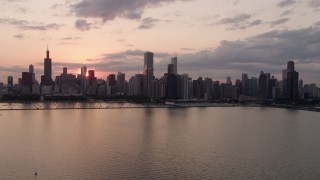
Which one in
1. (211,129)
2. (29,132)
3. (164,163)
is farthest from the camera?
(211,129)

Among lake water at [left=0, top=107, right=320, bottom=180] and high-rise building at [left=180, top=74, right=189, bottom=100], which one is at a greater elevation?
high-rise building at [left=180, top=74, right=189, bottom=100]

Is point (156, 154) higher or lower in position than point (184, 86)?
lower

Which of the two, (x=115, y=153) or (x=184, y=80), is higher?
(x=184, y=80)

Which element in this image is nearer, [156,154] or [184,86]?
[156,154]

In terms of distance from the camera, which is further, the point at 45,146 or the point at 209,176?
the point at 45,146

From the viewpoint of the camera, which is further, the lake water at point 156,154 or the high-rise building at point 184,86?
the high-rise building at point 184,86

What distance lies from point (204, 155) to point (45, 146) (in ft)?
43.4

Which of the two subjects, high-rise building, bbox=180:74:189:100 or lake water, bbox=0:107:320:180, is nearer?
lake water, bbox=0:107:320:180

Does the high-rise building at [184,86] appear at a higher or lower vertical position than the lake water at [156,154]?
higher

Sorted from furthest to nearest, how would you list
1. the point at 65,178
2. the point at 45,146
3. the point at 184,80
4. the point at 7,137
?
the point at 184,80 < the point at 7,137 < the point at 45,146 < the point at 65,178

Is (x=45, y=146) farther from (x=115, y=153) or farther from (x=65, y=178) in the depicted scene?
(x=65, y=178)

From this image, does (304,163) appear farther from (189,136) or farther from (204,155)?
(189,136)

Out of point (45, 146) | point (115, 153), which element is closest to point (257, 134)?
point (115, 153)

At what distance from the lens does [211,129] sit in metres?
45.3
